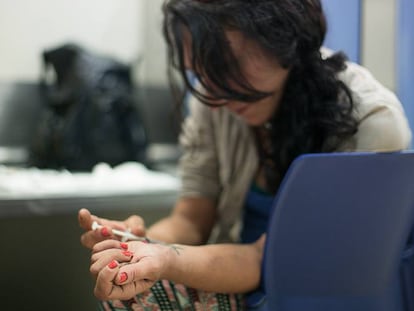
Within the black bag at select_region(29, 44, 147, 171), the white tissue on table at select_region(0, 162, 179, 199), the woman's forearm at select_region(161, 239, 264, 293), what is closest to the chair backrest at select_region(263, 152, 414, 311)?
the woman's forearm at select_region(161, 239, 264, 293)

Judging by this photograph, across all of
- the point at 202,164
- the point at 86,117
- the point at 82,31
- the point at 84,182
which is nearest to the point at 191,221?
the point at 202,164

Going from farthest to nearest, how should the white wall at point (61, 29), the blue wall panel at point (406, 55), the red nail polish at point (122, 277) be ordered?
1. the white wall at point (61, 29)
2. the blue wall panel at point (406, 55)
3. the red nail polish at point (122, 277)

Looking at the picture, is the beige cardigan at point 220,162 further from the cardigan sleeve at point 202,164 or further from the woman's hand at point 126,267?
the woman's hand at point 126,267

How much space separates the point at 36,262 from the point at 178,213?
35 centimetres

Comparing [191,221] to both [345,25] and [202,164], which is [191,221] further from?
[345,25]

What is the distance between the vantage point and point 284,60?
0.77 metres

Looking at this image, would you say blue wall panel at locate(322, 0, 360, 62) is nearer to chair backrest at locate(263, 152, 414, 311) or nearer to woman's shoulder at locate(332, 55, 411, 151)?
woman's shoulder at locate(332, 55, 411, 151)

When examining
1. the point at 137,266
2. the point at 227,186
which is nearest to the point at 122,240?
the point at 137,266

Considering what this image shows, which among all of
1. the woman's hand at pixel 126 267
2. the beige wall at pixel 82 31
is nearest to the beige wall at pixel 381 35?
the woman's hand at pixel 126 267

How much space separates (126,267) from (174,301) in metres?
0.15

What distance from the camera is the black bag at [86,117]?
1.51 m

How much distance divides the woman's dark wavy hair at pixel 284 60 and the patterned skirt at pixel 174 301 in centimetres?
27

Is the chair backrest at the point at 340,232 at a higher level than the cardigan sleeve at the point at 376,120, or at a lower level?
lower

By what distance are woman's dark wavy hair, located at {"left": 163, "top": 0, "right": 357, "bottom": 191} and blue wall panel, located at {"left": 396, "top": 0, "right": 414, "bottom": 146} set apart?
0.10m
